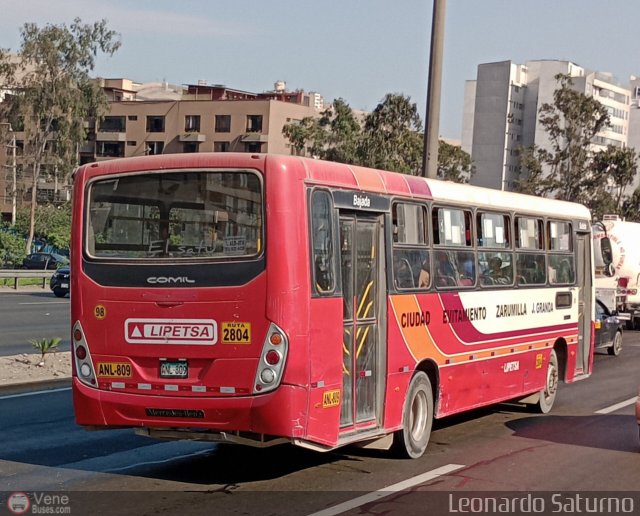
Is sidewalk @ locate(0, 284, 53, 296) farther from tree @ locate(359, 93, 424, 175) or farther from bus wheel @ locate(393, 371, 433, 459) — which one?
bus wheel @ locate(393, 371, 433, 459)

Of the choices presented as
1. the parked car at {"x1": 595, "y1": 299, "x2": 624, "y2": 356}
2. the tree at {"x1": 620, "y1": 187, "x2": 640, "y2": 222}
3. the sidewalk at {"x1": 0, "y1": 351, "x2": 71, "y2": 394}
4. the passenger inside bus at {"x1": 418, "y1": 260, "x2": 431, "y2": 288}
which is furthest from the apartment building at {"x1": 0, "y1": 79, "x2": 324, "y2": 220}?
the passenger inside bus at {"x1": 418, "y1": 260, "x2": 431, "y2": 288}

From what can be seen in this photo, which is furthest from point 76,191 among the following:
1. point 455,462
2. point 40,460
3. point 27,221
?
point 27,221

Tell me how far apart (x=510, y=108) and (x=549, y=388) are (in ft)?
416

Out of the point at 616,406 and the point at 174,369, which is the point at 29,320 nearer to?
the point at 616,406

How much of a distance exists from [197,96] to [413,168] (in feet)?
152

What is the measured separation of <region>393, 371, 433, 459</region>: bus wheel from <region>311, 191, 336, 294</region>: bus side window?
2.01 metres

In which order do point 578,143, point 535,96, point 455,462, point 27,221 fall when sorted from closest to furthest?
point 455,462
point 578,143
point 27,221
point 535,96

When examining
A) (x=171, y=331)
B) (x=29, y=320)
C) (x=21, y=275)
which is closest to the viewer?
(x=171, y=331)

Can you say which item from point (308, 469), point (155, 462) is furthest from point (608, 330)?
point (155, 462)

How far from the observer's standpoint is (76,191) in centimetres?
1012

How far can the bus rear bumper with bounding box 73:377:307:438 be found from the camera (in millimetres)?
8992

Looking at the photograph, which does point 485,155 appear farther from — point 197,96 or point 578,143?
point 578,143

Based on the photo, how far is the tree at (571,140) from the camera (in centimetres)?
6569

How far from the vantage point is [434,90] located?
56.0 feet
